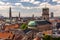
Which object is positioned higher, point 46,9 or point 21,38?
point 46,9

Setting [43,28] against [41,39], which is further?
[43,28]

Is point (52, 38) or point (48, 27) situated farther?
point (48, 27)

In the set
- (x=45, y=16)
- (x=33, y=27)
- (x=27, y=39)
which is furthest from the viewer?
(x=45, y=16)

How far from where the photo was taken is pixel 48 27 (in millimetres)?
46906

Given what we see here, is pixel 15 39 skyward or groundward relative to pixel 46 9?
groundward

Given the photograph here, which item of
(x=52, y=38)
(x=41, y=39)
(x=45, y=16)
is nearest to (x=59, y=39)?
(x=52, y=38)

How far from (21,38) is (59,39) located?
22.1 feet

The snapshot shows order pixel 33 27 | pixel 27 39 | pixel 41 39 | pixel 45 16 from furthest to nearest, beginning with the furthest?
pixel 45 16, pixel 33 27, pixel 27 39, pixel 41 39

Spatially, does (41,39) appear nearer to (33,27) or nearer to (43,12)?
(33,27)

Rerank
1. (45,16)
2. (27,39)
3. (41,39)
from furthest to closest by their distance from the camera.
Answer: (45,16) → (27,39) → (41,39)

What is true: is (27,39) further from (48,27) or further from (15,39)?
(48,27)

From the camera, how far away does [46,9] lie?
5975cm

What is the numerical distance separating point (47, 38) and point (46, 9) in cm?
3313

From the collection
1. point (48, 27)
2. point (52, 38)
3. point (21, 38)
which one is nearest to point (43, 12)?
point (48, 27)
